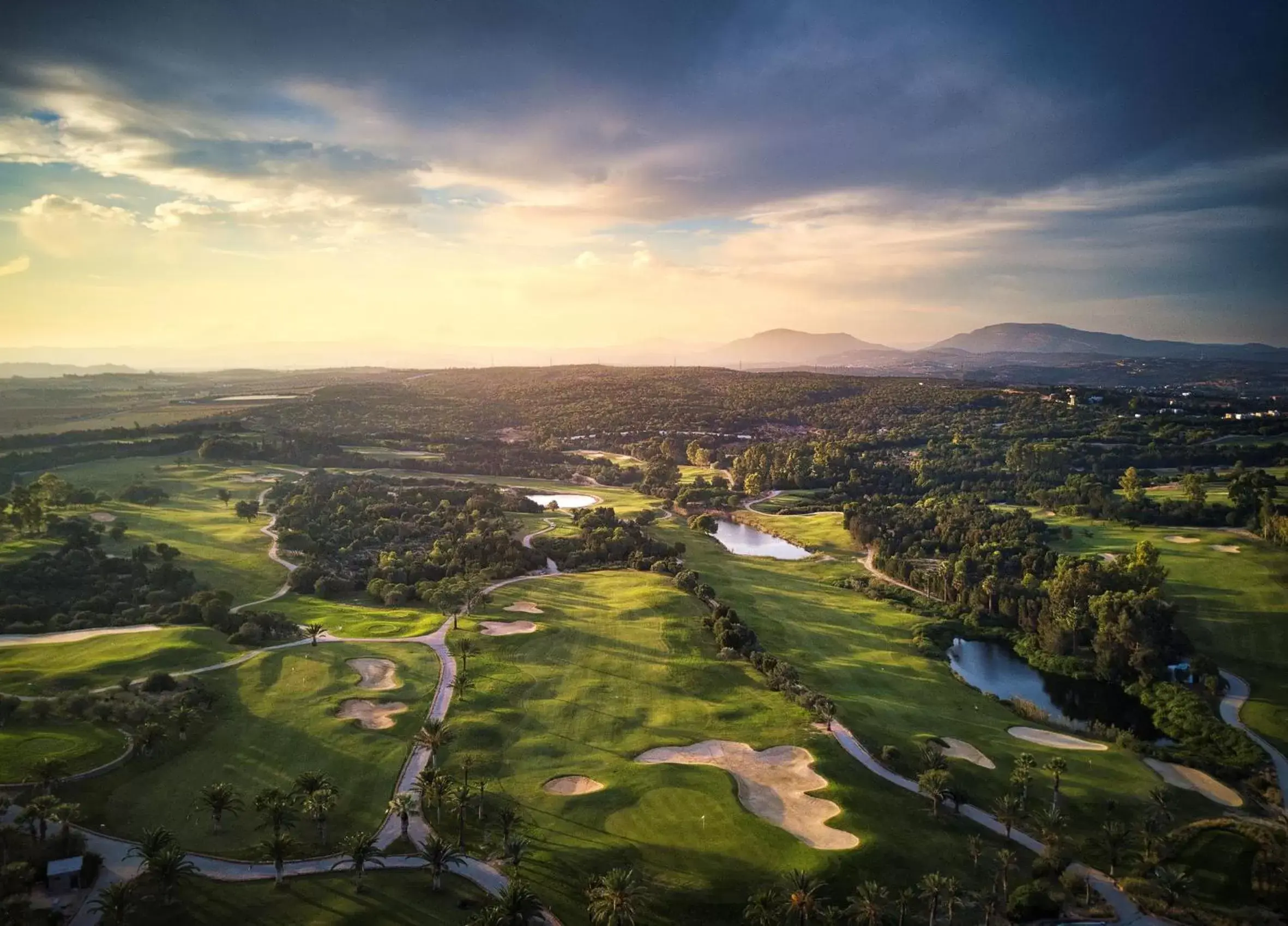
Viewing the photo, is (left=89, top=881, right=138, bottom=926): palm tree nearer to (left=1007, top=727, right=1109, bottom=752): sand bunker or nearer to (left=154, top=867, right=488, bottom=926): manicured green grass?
(left=154, top=867, right=488, bottom=926): manicured green grass

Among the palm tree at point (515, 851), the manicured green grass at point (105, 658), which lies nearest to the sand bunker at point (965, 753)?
the palm tree at point (515, 851)

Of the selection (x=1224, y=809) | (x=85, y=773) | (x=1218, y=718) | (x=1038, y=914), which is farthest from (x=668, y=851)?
(x=1218, y=718)

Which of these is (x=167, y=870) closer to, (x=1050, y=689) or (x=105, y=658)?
(x=105, y=658)

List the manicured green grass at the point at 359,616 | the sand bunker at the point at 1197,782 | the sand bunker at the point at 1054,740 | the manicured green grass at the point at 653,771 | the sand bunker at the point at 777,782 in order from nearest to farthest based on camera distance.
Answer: the manicured green grass at the point at 653,771, the sand bunker at the point at 777,782, the sand bunker at the point at 1197,782, the sand bunker at the point at 1054,740, the manicured green grass at the point at 359,616

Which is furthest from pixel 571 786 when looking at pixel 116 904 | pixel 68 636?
pixel 68 636

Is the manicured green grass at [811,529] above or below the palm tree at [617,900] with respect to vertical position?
below

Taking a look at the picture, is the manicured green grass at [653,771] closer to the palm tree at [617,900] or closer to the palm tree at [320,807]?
the palm tree at [617,900]

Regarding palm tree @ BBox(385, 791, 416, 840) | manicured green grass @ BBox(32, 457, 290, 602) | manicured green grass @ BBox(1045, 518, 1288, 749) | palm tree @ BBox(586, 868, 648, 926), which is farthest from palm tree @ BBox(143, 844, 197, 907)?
manicured green grass @ BBox(1045, 518, 1288, 749)
